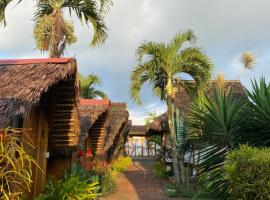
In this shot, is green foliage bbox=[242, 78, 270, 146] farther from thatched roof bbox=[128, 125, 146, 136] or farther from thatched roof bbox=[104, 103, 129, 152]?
thatched roof bbox=[128, 125, 146, 136]

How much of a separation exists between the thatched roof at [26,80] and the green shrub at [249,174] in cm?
310

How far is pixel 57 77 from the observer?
6559 mm

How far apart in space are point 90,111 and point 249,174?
9.11 m

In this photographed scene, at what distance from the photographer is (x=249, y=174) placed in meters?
5.14

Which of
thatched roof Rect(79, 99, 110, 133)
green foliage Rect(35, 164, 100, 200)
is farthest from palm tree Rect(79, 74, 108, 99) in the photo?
green foliage Rect(35, 164, 100, 200)

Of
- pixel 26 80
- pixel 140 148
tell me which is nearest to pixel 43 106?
pixel 26 80

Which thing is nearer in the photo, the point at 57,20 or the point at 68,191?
the point at 68,191

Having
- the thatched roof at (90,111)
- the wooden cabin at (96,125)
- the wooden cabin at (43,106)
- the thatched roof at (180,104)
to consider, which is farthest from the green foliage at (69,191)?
the thatched roof at (180,104)

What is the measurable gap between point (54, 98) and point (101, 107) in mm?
5729

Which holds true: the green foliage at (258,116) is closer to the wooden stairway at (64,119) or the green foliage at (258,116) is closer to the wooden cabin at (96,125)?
the wooden stairway at (64,119)

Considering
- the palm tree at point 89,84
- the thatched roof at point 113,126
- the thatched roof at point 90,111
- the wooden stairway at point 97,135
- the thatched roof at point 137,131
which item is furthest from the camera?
the thatched roof at point 137,131

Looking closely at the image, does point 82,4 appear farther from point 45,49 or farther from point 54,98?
point 54,98

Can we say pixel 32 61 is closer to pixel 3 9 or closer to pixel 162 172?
pixel 3 9

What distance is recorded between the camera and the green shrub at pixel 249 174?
16.5ft
